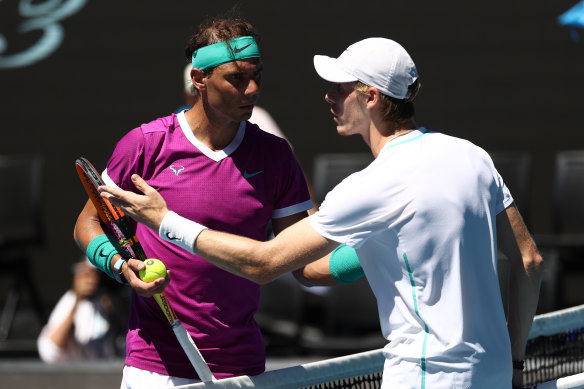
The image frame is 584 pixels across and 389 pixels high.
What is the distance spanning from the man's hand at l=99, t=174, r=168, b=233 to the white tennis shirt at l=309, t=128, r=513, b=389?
19.2 inches

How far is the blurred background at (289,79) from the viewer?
8289mm

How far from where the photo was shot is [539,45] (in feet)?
27.1

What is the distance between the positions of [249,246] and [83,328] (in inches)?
168

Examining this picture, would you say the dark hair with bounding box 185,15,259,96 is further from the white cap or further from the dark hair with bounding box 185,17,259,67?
the white cap

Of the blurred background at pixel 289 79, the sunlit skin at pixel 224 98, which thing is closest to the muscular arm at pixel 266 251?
the sunlit skin at pixel 224 98

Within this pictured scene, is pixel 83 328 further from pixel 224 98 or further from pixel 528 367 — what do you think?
pixel 224 98

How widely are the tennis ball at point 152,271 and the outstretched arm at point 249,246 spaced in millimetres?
115

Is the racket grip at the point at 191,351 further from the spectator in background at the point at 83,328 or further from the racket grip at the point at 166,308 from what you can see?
the spectator in background at the point at 83,328

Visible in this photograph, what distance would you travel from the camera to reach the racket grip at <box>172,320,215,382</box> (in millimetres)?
3197

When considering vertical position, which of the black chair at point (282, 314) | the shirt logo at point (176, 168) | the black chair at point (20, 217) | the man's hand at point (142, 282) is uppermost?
the shirt logo at point (176, 168)

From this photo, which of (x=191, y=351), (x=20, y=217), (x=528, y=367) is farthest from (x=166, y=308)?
(x=20, y=217)

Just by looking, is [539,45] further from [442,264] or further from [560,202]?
[442,264]

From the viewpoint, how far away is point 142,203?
3.04 m

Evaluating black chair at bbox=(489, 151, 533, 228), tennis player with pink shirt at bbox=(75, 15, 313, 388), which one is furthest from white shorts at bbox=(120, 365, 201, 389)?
black chair at bbox=(489, 151, 533, 228)
